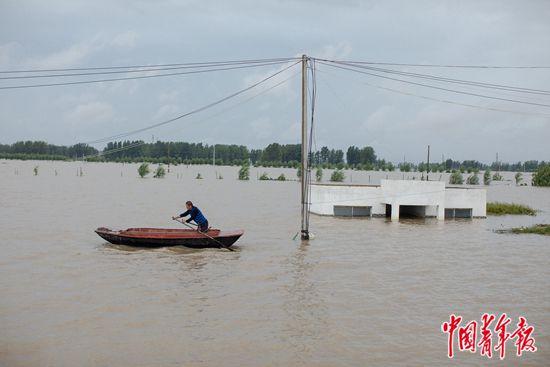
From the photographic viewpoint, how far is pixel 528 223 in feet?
102

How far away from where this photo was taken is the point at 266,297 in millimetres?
13219

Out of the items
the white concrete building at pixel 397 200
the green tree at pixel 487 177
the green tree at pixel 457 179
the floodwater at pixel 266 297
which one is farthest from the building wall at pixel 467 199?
the green tree at pixel 487 177

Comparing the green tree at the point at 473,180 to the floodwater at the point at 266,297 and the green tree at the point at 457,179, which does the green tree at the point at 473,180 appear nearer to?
the green tree at the point at 457,179

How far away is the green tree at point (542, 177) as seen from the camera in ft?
229

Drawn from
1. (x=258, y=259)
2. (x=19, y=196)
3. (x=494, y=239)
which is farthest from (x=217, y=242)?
(x=19, y=196)

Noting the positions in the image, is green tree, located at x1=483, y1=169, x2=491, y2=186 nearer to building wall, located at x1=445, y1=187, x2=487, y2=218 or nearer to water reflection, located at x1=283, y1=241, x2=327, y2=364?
building wall, located at x1=445, y1=187, x2=487, y2=218

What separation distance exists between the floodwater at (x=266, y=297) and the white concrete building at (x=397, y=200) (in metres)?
4.35

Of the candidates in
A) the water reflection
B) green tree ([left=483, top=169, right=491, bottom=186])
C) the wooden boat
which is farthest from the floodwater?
green tree ([left=483, top=169, right=491, bottom=186])

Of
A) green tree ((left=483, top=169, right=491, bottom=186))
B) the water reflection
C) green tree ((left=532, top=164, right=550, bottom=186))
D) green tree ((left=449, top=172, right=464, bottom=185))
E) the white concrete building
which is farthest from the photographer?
green tree ((left=483, top=169, right=491, bottom=186))

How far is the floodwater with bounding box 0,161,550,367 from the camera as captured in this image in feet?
31.7

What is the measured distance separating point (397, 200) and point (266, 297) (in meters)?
17.5

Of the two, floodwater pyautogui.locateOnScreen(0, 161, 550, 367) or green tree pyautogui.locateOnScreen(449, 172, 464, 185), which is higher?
green tree pyautogui.locateOnScreen(449, 172, 464, 185)

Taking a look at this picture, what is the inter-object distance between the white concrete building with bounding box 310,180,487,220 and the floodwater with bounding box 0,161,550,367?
4.35m

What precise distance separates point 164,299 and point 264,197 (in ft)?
110
